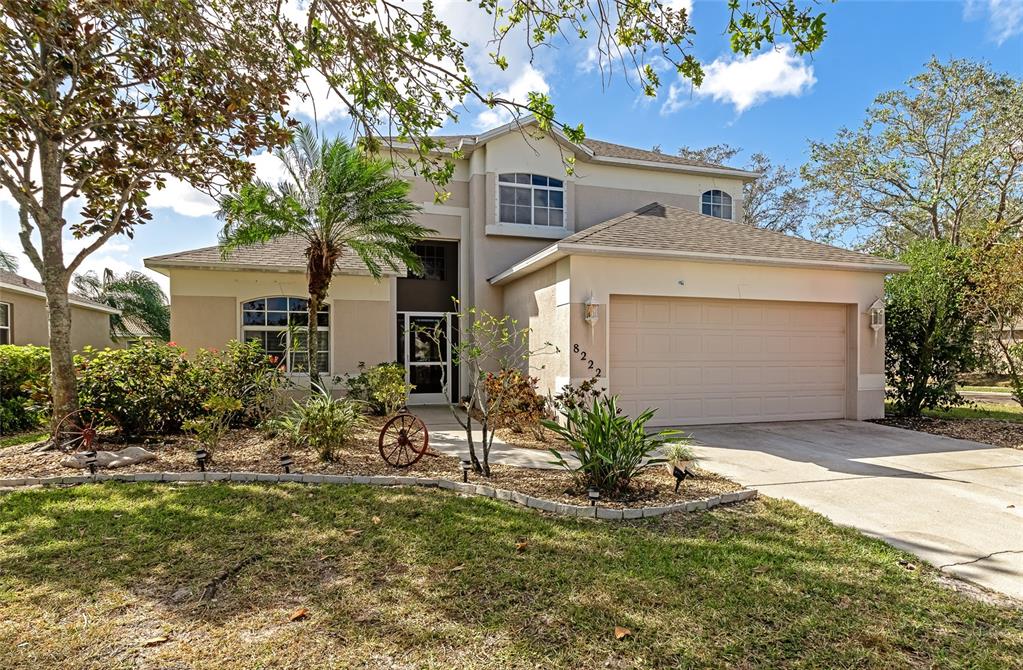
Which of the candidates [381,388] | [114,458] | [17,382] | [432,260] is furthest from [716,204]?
[17,382]

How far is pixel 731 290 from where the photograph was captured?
10258 millimetres

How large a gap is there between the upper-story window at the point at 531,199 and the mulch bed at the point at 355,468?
804 cm

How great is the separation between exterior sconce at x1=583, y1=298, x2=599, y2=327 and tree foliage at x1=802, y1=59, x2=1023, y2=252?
1721cm

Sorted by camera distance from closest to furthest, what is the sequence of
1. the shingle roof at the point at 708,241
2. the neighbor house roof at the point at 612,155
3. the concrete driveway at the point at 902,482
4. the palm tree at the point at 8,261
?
the concrete driveway at the point at 902,482, the shingle roof at the point at 708,241, the neighbor house roof at the point at 612,155, the palm tree at the point at 8,261

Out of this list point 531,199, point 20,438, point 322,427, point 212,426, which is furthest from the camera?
point 531,199

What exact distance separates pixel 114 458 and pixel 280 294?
6.33m

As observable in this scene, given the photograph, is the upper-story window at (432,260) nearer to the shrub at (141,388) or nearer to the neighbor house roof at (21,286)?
the shrub at (141,388)

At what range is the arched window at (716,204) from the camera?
638 inches

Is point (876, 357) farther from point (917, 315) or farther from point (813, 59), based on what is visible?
point (813, 59)

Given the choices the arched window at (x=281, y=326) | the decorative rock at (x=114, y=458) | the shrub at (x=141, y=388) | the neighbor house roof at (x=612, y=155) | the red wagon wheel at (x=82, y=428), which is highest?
the neighbor house roof at (x=612, y=155)

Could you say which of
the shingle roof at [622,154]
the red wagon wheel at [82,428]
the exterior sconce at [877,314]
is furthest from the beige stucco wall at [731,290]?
the red wagon wheel at [82,428]

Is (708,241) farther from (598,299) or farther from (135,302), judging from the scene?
(135,302)

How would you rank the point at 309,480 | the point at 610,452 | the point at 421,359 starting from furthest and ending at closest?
1. the point at 421,359
2. the point at 309,480
3. the point at 610,452

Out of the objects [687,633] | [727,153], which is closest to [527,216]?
[687,633]
